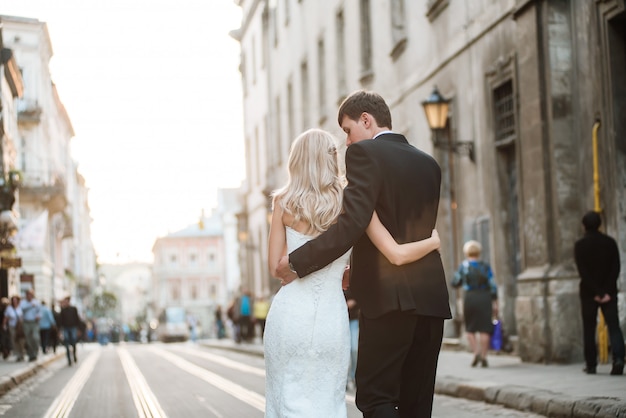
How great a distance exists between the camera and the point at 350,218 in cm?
471

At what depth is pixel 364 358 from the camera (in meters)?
4.73

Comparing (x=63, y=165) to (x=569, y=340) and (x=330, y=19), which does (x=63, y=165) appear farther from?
(x=569, y=340)

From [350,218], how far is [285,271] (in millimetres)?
392

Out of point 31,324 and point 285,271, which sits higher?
point 285,271

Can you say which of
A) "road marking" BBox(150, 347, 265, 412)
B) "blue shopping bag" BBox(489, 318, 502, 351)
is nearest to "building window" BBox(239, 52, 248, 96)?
"road marking" BBox(150, 347, 265, 412)

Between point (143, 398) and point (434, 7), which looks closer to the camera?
point (143, 398)

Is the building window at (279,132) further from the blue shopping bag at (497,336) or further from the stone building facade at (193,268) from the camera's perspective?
the stone building facade at (193,268)

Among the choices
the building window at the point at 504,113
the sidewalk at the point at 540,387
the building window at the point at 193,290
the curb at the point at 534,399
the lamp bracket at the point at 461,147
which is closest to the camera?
the curb at the point at 534,399

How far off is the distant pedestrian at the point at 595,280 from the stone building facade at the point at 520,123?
125 centimetres

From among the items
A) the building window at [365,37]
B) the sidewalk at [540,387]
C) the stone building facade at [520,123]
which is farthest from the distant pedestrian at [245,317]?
the sidewalk at [540,387]

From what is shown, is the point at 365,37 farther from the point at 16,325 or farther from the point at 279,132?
the point at 279,132

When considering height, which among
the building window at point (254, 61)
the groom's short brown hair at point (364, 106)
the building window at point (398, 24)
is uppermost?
the building window at point (254, 61)

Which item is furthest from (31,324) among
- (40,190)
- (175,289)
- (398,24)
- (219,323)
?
(175,289)

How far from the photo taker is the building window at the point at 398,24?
76.4 ft
